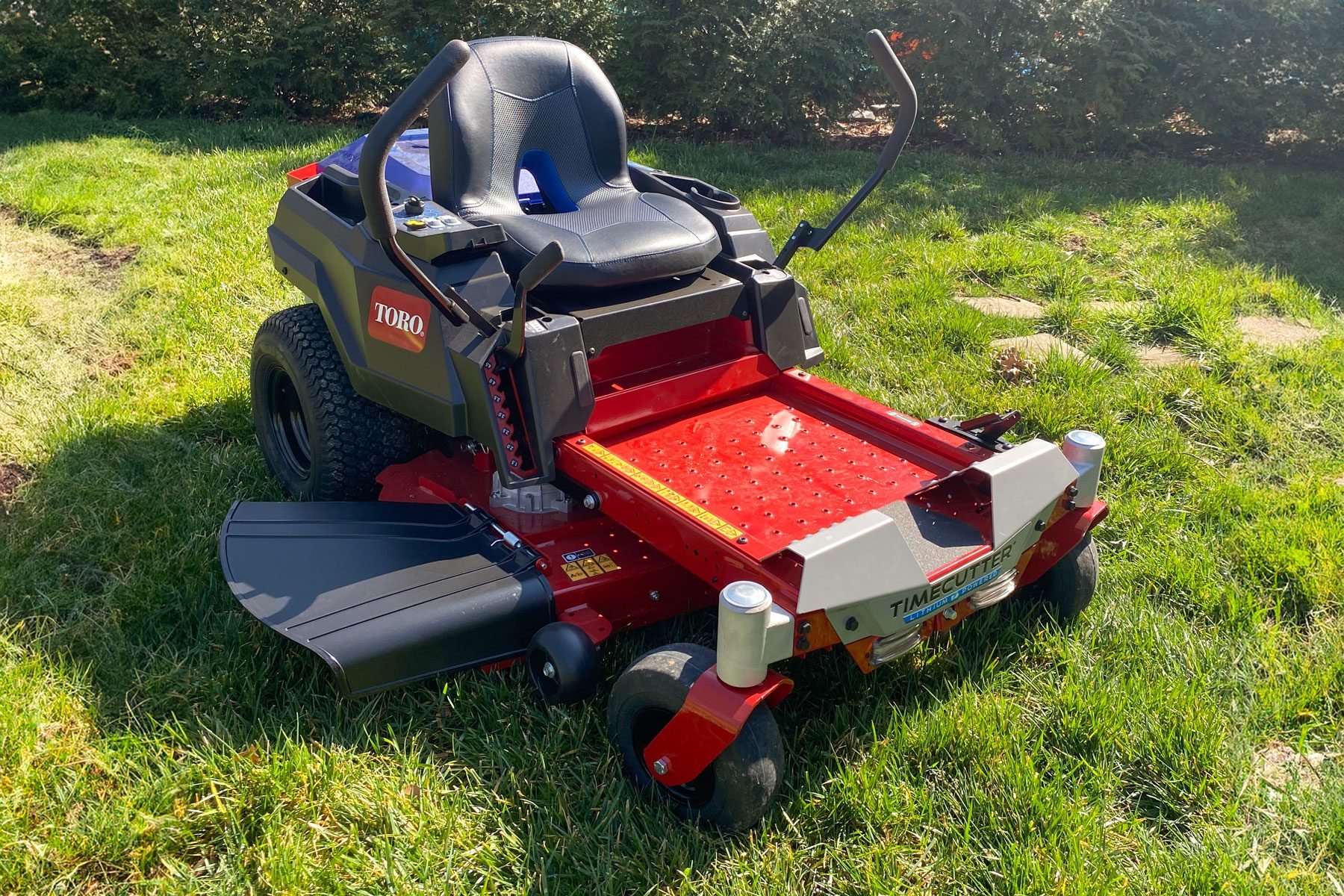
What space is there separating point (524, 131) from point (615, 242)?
0.57m

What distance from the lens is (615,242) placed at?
2.84m

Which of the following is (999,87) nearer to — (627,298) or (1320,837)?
(627,298)

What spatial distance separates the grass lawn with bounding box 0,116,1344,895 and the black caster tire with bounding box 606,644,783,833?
0.05m

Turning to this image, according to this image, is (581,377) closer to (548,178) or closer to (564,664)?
(564,664)

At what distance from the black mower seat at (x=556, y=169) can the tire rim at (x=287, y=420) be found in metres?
0.82

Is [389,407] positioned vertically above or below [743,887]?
above

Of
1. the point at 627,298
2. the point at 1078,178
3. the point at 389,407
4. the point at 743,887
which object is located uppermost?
the point at 627,298

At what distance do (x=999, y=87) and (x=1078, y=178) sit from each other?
3.19 ft

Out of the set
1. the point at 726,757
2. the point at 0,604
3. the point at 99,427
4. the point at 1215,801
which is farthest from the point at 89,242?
the point at 1215,801

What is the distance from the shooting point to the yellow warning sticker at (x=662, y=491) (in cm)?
234

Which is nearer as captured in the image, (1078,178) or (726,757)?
(726,757)

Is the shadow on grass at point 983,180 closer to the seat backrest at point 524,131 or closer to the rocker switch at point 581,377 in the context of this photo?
the seat backrest at point 524,131

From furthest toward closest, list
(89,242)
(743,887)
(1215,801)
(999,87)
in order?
(999,87), (89,242), (1215,801), (743,887)

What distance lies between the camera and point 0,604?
2754 millimetres
